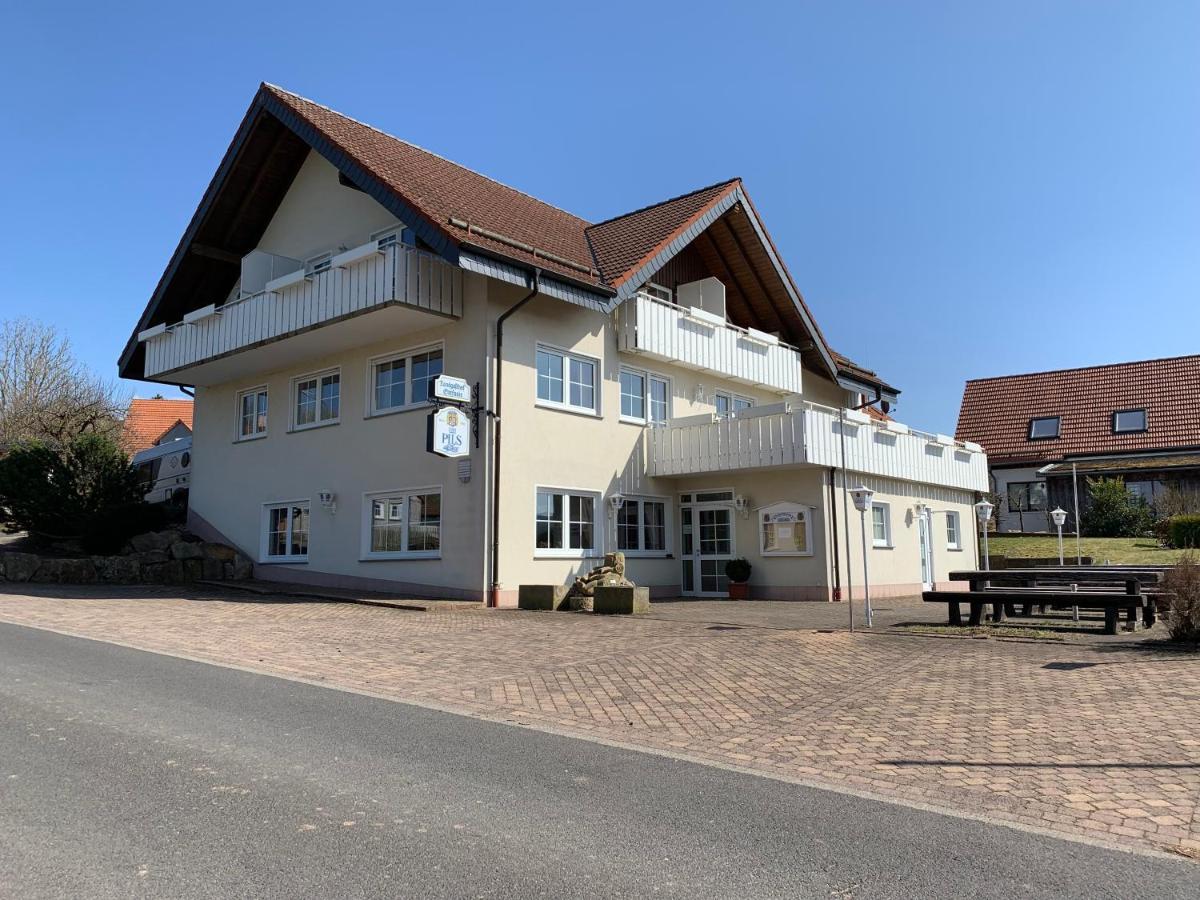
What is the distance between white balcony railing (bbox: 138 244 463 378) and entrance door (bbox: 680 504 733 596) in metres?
7.58

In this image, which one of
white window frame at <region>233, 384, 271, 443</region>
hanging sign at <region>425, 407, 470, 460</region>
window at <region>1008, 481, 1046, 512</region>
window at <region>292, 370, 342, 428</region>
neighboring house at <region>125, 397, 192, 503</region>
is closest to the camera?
hanging sign at <region>425, 407, 470, 460</region>

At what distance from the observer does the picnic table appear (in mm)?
12062

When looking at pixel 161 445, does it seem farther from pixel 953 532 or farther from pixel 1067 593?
pixel 1067 593

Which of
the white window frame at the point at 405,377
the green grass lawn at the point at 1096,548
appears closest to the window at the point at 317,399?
the white window frame at the point at 405,377

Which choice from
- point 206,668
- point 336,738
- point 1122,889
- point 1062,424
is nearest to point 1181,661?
point 1122,889

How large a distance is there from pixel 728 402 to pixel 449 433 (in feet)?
31.4

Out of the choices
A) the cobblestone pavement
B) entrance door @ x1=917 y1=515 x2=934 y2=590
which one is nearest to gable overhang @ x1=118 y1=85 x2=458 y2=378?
the cobblestone pavement

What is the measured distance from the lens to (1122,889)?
3.97 metres

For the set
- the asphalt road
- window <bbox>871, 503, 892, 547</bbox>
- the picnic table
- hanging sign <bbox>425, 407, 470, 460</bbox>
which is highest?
hanging sign <bbox>425, 407, 470, 460</bbox>

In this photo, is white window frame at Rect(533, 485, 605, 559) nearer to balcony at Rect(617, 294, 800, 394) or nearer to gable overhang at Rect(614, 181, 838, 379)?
balcony at Rect(617, 294, 800, 394)

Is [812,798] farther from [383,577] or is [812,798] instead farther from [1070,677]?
[383,577]

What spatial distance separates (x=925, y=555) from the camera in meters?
24.3

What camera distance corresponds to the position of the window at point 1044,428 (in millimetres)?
40625

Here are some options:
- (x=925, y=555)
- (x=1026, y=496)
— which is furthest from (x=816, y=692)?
(x=1026, y=496)
